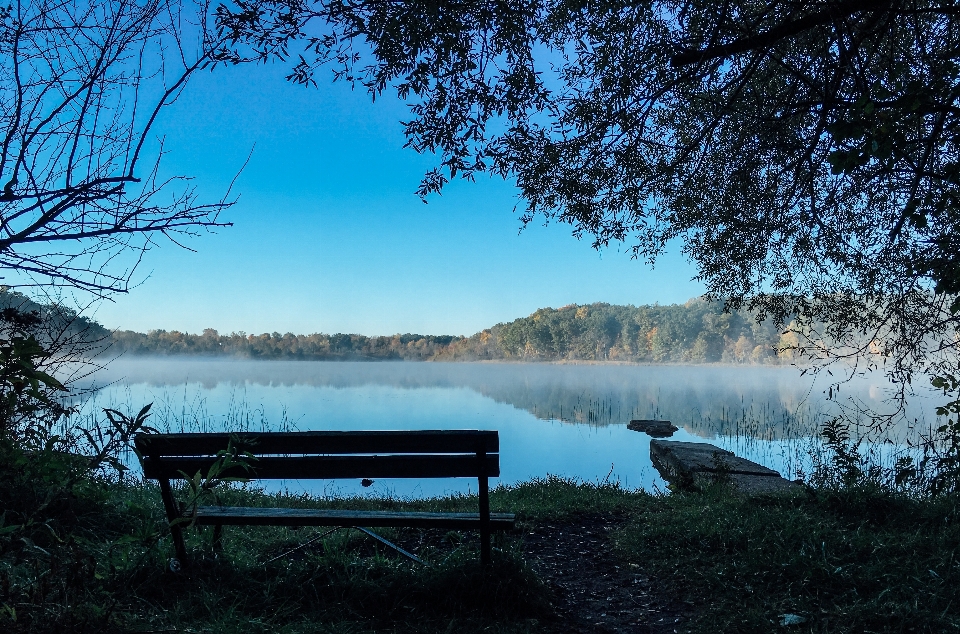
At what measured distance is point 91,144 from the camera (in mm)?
1640

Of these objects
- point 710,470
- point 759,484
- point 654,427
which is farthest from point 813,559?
point 654,427

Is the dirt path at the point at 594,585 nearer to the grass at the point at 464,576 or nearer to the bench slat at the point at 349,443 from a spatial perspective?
the grass at the point at 464,576

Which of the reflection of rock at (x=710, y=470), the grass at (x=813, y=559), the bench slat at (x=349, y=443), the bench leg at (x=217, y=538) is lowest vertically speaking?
the reflection of rock at (x=710, y=470)

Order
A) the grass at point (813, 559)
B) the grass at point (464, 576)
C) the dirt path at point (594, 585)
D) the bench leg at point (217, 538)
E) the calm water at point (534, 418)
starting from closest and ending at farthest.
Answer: the grass at point (464, 576), the grass at point (813, 559), the dirt path at point (594, 585), the bench leg at point (217, 538), the calm water at point (534, 418)

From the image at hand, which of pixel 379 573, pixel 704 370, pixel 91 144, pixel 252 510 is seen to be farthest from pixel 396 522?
pixel 704 370

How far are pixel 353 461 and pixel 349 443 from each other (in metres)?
0.13

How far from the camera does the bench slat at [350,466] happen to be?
314 cm

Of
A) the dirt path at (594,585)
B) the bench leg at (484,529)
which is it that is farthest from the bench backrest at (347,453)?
the dirt path at (594,585)

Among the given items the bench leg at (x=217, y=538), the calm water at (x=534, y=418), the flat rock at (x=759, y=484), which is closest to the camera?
the bench leg at (x=217, y=538)

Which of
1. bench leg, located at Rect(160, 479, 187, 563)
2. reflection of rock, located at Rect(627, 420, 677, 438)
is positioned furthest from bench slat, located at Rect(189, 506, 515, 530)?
reflection of rock, located at Rect(627, 420, 677, 438)

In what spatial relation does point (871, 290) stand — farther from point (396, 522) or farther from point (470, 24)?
point (396, 522)

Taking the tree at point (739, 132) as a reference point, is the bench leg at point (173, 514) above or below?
below

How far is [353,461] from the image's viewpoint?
3184 mm

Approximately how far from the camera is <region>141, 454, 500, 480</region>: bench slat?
124 inches
